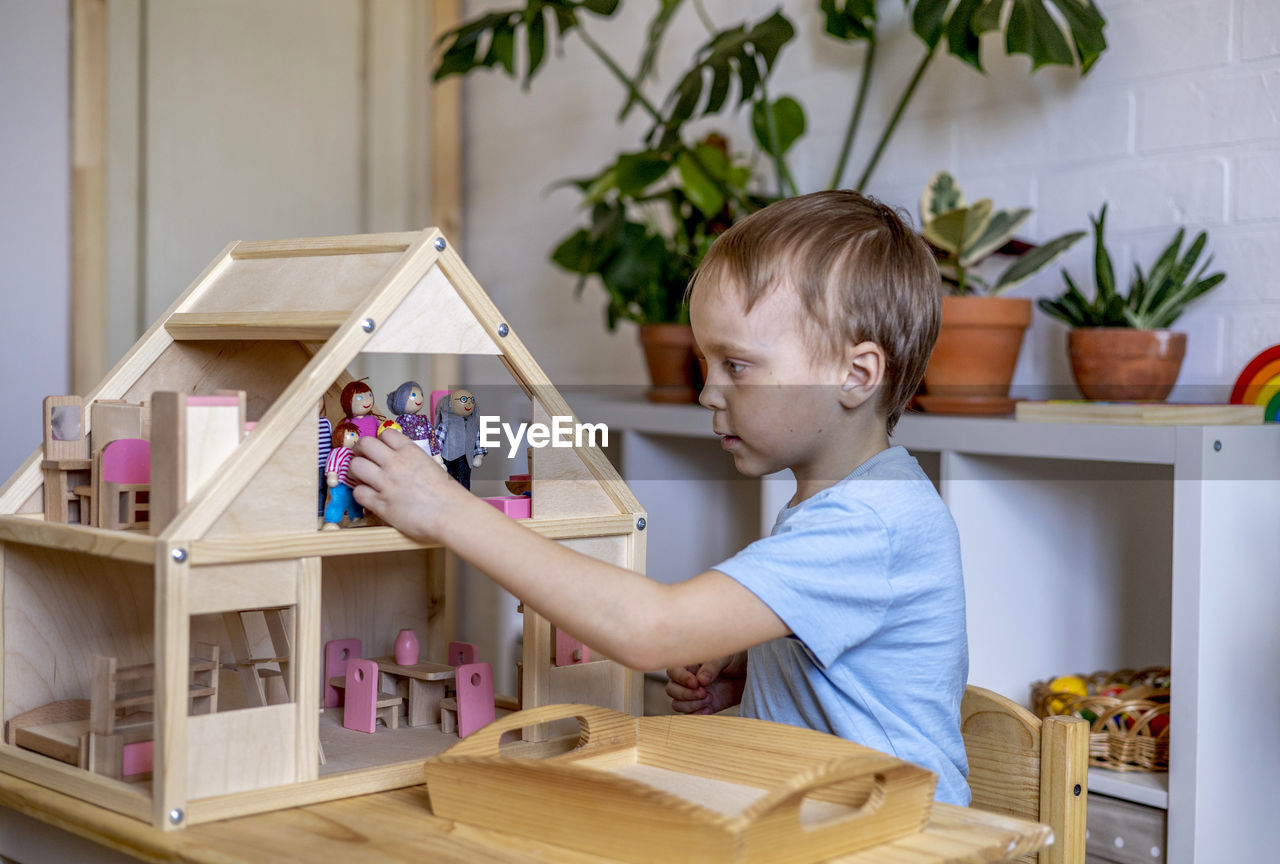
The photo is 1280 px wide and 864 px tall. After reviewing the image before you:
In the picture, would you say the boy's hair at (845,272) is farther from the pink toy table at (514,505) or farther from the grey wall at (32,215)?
the grey wall at (32,215)

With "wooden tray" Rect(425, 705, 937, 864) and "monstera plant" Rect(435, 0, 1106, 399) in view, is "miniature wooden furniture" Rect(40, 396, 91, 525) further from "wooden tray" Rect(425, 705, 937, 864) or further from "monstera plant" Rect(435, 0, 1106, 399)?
"monstera plant" Rect(435, 0, 1106, 399)

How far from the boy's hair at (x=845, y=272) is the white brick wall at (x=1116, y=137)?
0.66 metres

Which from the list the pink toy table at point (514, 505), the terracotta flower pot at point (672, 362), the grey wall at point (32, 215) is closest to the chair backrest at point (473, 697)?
the pink toy table at point (514, 505)

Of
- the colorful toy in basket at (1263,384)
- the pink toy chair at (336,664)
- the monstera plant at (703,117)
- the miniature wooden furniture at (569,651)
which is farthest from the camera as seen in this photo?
the monstera plant at (703,117)

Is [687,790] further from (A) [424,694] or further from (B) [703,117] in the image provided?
(B) [703,117]

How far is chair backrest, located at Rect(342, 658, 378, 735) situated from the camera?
985 millimetres

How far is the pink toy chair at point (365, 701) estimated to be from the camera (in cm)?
98

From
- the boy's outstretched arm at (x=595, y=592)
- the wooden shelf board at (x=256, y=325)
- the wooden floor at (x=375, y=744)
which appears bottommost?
the wooden floor at (x=375, y=744)

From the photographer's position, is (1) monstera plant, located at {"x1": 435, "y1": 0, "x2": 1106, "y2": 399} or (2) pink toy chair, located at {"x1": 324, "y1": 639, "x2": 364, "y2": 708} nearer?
(2) pink toy chair, located at {"x1": 324, "y1": 639, "x2": 364, "y2": 708}

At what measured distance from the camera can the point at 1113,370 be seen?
4.73 feet

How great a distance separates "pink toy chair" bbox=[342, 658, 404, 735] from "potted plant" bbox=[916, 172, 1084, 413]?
0.80 metres

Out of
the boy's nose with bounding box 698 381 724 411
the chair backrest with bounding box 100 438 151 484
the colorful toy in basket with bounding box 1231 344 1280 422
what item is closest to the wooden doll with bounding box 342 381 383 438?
the chair backrest with bounding box 100 438 151 484

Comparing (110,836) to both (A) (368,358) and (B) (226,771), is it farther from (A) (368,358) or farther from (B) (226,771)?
(A) (368,358)

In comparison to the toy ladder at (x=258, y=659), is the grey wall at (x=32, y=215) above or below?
above
